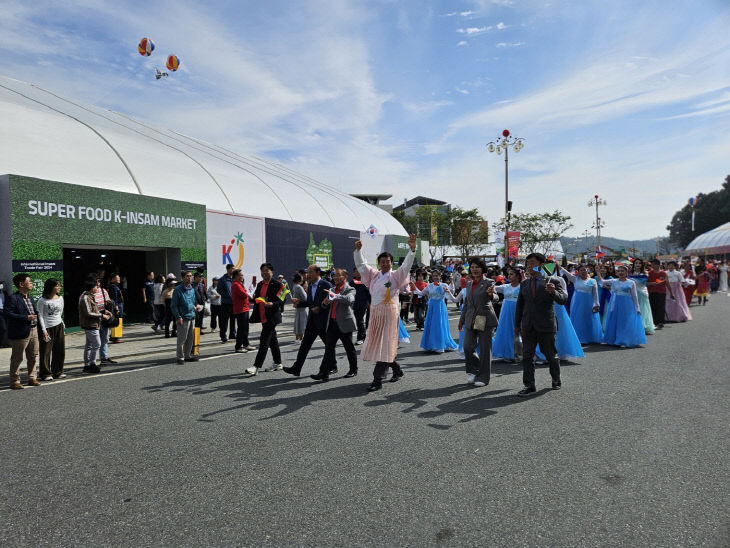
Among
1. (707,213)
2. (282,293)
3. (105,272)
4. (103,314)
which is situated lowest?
(103,314)

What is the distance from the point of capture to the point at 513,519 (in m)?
3.17

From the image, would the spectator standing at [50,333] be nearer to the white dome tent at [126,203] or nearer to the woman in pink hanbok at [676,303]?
the white dome tent at [126,203]

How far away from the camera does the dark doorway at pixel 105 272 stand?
1620 cm

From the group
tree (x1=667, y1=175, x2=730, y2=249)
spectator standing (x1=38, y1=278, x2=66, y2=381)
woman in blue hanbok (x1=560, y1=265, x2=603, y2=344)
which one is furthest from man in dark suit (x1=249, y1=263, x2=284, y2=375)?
tree (x1=667, y1=175, x2=730, y2=249)

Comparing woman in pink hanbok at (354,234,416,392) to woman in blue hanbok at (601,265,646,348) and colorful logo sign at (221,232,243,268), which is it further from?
colorful logo sign at (221,232,243,268)

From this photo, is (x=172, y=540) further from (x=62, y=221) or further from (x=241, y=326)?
(x=62, y=221)

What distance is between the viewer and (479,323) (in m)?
6.92

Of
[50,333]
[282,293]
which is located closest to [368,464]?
[282,293]

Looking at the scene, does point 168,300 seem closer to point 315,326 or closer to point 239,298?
point 239,298

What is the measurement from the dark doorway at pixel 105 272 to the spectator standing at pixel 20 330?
26.5 ft

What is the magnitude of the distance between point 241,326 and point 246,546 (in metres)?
7.74

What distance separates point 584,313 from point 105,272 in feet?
49.9

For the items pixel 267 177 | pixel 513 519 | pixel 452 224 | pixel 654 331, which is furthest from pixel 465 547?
pixel 452 224

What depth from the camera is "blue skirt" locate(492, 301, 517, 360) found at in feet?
28.9
